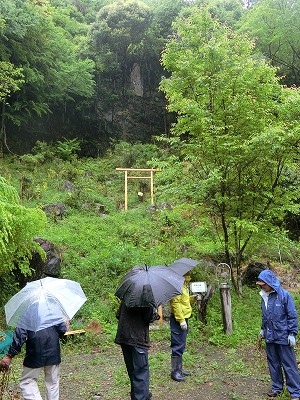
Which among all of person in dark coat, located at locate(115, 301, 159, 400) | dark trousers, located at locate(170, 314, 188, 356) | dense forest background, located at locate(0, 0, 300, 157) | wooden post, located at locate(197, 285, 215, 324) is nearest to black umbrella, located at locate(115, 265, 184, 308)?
person in dark coat, located at locate(115, 301, 159, 400)

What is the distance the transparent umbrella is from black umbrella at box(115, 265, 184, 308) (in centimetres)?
52

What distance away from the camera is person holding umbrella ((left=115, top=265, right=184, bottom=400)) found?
4051 millimetres

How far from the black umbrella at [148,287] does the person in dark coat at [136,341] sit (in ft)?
0.55

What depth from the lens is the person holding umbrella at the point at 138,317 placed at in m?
4.05

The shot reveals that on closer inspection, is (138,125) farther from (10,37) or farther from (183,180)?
(183,180)

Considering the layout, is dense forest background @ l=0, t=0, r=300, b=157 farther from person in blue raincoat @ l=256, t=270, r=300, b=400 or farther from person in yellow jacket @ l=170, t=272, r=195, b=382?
person in blue raincoat @ l=256, t=270, r=300, b=400

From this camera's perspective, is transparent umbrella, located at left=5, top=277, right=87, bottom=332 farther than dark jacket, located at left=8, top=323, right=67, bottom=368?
No

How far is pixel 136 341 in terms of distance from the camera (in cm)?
408

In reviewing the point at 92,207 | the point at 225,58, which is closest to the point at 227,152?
the point at 225,58

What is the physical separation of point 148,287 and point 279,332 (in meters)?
1.88

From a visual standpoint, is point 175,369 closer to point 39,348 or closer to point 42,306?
point 39,348

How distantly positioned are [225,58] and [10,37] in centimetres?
1354

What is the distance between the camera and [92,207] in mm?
15562

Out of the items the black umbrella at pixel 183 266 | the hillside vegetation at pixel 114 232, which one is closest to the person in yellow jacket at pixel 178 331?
the black umbrella at pixel 183 266
